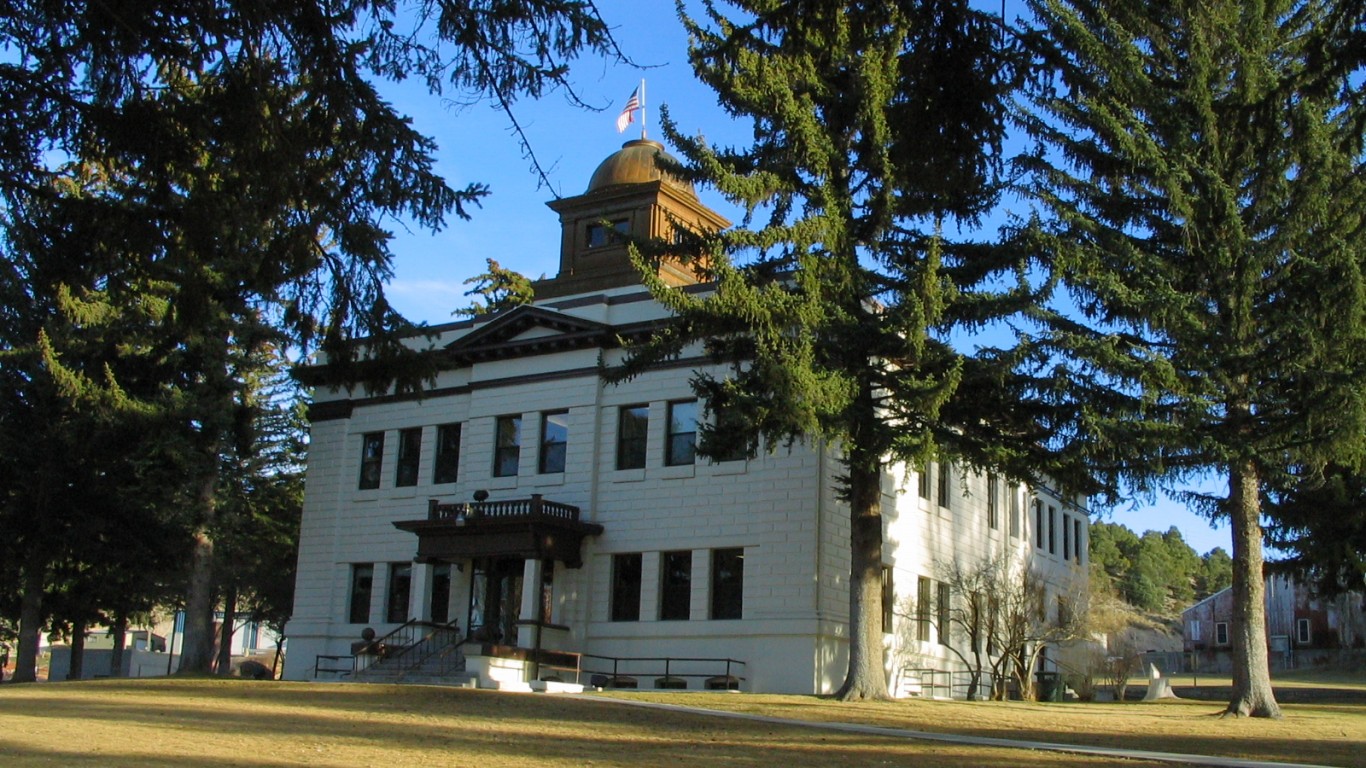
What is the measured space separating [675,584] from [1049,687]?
39.6 ft

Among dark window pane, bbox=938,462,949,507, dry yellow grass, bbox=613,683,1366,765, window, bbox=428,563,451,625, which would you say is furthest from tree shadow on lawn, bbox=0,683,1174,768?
dark window pane, bbox=938,462,949,507

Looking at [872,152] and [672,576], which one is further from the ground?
[872,152]

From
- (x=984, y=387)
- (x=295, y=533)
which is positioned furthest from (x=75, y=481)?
(x=984, y=387)

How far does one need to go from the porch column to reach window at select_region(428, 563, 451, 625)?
3.28m

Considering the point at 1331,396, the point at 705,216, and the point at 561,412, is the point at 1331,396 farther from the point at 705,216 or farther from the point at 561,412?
the point at 705,216

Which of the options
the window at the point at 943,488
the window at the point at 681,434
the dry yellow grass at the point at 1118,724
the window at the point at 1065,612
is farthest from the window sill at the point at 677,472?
the window at the point at 1065,612

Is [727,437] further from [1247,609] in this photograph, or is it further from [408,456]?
[408,456]

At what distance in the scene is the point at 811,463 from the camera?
101 feet

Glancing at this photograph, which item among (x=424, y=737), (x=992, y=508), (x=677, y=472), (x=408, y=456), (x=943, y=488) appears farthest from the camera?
(x=992, y=508)

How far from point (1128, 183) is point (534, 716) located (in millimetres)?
15147

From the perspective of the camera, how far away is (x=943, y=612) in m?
34.8

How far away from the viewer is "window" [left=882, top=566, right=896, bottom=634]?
32.0 meters

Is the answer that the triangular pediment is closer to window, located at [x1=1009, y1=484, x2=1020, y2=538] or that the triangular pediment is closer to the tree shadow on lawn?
the tree shadow on lawn

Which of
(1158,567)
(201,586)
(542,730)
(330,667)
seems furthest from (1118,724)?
(1158,567)
